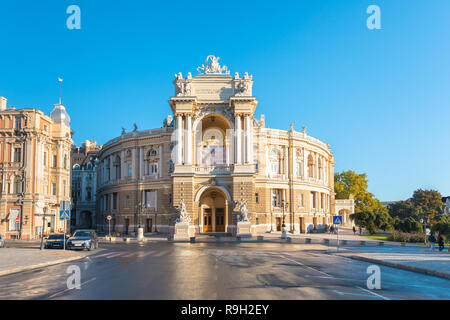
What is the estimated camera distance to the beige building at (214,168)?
169 feet

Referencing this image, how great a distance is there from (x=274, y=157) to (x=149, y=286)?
1990 inches

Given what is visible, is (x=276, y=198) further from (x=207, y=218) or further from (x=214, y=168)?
(x=214, y=168)

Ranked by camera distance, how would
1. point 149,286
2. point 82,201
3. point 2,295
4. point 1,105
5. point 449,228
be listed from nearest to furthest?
point 2,295 → point 149,286 → point 449,228 → point 1,105 → point 82,201

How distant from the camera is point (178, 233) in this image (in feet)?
157

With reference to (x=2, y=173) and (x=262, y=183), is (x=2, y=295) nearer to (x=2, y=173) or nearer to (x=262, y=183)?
(x=2, y=173)

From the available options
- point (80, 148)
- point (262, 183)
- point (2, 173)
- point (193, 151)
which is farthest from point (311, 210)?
point (80, 148)

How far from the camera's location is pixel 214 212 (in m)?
56.6

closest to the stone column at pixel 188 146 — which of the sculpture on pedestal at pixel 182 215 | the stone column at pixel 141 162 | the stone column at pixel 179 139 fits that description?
the stone column at pixel 179 139

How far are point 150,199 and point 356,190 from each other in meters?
54.6

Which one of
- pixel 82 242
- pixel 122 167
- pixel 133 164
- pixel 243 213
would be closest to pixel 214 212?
pixel 243 213

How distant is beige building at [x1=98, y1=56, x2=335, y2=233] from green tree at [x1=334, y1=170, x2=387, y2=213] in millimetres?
21216

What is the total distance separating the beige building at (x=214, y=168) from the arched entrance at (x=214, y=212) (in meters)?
0.15

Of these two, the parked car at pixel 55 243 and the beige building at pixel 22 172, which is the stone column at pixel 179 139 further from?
the parked car at pixel 55 243

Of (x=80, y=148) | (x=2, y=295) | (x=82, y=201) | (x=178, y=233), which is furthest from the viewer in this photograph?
(x=80, y=148)
